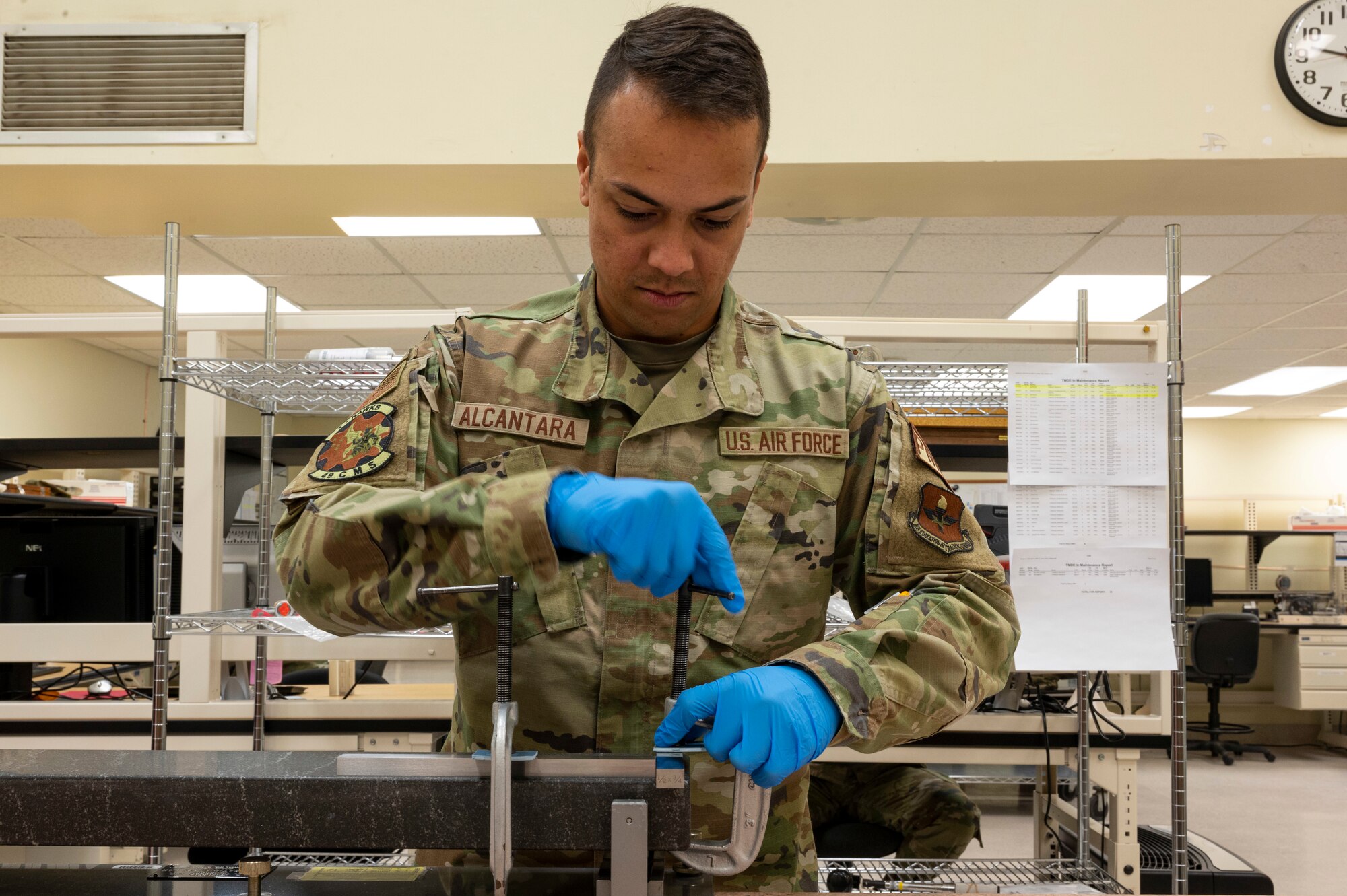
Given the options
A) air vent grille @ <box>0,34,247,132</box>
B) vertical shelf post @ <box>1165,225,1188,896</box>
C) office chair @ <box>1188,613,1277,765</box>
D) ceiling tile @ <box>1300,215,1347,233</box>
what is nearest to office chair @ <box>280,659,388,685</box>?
air vent grille @ <box>0,34,247,132</box>

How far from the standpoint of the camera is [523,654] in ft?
3.08

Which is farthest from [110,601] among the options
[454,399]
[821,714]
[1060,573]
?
[1060,573]

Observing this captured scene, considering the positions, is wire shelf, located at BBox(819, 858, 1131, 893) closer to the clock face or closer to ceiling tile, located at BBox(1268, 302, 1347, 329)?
the clock face

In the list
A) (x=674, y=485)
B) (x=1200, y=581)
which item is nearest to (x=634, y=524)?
(x=674, y=485)

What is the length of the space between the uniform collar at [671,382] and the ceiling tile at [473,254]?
3.35m

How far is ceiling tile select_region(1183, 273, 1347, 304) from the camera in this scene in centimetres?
481

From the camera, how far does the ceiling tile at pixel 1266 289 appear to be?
4812 mm

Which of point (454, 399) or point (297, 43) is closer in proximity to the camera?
point (454, 399)

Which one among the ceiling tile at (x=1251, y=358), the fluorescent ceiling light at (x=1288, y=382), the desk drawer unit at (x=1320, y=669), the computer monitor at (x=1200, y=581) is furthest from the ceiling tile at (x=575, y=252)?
the fluorescent ceiling light at (x=1288, y=382)

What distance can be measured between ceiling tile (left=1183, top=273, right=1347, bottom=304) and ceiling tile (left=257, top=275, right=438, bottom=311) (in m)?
4.47

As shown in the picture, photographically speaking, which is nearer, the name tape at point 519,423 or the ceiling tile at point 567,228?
the name tape at point 519,423

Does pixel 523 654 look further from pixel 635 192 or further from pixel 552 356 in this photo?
pixel 635 192

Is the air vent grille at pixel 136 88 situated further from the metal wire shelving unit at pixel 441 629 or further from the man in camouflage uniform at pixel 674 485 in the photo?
the man in camouflage uniform at pixel 674 485

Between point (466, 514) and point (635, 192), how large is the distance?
35 centimetres
